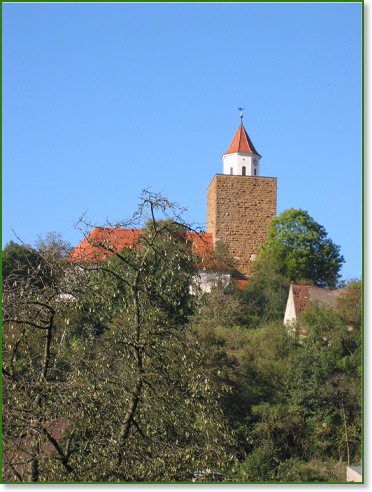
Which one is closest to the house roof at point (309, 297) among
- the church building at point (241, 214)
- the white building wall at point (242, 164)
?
the church building at point (241, 214)

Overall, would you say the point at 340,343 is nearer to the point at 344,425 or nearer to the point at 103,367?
the point at 344,425

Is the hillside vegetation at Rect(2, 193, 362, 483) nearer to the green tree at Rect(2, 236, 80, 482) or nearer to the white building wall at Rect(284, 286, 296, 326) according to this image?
the green tree at Rect(2, 236, 80, 482)

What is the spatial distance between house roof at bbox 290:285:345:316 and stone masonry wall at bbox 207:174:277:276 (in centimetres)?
746

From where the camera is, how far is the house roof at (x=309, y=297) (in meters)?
32.5

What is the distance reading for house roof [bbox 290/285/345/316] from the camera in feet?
107

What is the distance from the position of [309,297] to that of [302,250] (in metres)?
5.86

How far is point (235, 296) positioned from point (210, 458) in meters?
27.6

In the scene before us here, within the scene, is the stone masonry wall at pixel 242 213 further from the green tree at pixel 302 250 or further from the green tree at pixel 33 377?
the green tree at pixel 33 377

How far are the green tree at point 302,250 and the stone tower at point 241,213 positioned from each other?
1200 mm

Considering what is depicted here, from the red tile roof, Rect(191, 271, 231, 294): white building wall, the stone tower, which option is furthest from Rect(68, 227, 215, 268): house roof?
the stone tower

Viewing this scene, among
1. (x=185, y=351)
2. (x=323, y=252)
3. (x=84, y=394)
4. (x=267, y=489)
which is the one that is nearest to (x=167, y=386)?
(x=185, y=351)

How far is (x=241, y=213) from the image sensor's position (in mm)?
42312

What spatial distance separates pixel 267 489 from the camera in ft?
19.1

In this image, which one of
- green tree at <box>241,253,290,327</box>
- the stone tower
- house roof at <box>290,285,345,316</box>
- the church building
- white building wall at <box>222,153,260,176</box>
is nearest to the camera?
house roof at <box>290,285,345,316</box>
